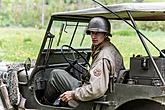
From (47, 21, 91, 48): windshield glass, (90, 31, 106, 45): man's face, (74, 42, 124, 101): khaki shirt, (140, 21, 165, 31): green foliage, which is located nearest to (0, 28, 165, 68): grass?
(140, 21, 165, 31): green foliage

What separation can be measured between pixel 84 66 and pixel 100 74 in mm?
1494

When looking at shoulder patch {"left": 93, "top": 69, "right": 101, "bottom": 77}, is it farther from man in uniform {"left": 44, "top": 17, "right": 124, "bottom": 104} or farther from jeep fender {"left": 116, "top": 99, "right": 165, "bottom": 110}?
jeep fender {"left": 116, "top": 99, "right": 165, "bottom": 110}

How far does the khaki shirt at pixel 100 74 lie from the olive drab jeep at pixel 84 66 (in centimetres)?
8

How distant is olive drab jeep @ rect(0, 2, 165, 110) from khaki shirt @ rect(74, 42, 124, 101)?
0.26ft

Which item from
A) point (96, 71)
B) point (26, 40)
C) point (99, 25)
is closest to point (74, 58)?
point (99, 25)

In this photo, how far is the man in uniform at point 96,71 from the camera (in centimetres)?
545

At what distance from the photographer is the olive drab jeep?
5.34 meters

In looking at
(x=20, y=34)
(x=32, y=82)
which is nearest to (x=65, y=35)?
(x=32, y=82)

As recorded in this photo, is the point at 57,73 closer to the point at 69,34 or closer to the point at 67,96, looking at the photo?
the point at 67,96

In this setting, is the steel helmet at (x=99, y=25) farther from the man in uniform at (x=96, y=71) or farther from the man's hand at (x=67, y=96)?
the man's hand at (x=67, y=96)

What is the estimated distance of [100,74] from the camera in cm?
544

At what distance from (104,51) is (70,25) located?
1.13 meters

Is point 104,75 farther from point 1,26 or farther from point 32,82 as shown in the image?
point 1,26

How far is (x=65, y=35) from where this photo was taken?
673 centimetres
